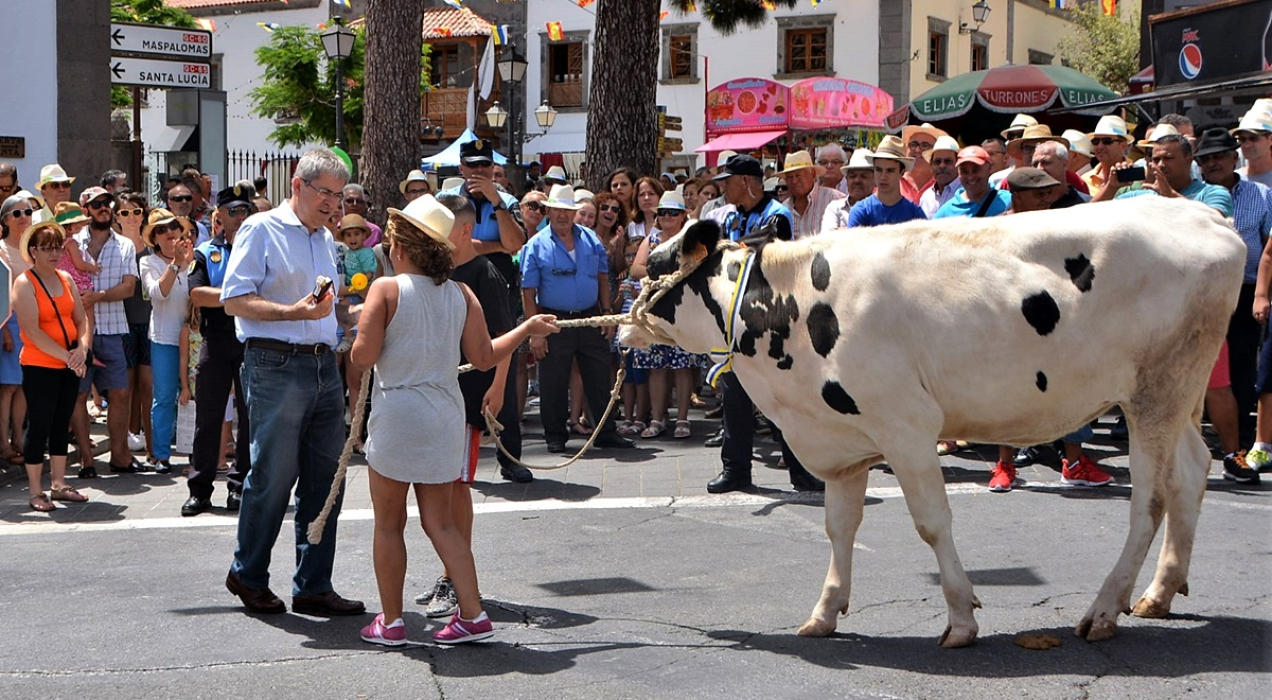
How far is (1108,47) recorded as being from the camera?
42344 mm

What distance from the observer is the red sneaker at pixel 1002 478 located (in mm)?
9031

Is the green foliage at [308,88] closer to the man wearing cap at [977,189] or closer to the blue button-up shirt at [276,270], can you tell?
the man wearing cap at [977,189]

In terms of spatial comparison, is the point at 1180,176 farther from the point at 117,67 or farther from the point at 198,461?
the point at 117,67

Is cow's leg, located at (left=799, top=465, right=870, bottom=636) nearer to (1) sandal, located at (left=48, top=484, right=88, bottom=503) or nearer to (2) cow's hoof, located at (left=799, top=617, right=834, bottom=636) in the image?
(2) cow's hoof, located at (left=799, top=617, right=834, bottom=636)

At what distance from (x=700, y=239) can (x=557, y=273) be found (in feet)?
16.8

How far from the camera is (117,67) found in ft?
61.0

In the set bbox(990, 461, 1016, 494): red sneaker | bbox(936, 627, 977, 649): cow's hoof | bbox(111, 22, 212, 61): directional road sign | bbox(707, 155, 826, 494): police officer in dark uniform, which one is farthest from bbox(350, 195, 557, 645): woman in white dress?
bbox(111, 22, 212, 61): directional road sign

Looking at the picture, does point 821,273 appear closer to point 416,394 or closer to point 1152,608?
point 416,394

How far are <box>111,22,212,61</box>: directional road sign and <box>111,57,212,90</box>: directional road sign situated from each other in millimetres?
150

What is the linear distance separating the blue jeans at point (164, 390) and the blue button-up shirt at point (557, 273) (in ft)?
9.11

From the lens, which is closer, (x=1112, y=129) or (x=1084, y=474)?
(x=1084, y=474)

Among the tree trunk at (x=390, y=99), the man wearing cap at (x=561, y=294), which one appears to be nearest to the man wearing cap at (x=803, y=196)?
the man wearing cap at (x=561, y=294)

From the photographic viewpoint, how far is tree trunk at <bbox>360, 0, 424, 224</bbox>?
17281mm

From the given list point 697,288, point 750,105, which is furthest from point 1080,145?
point 750,105
